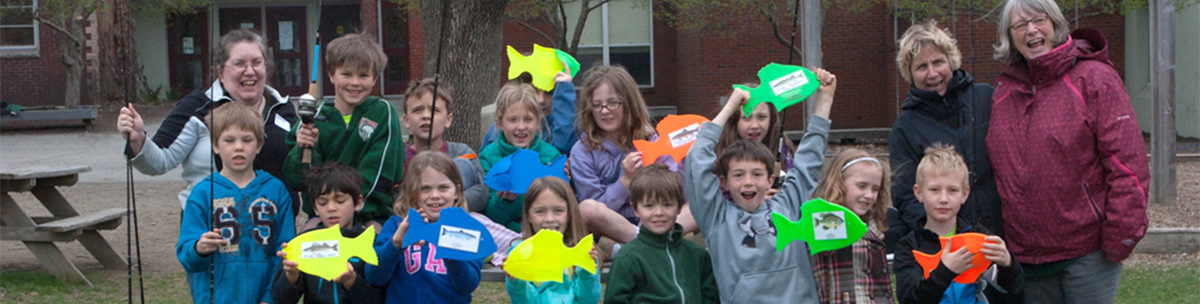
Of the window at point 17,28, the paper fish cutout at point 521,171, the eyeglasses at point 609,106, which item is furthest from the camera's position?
the window at point 17,28

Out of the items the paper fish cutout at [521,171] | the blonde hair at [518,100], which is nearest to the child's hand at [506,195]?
the paper fish cutout at [521,171]

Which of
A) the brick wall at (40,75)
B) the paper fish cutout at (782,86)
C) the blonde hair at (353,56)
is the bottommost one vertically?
the paper fish cutout at (782,86)

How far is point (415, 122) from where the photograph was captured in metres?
4.15

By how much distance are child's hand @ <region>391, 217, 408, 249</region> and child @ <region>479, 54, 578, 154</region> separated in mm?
1130

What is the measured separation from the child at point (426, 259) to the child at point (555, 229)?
196 mm

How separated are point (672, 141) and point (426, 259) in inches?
40.4

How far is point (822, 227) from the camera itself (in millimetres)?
3059

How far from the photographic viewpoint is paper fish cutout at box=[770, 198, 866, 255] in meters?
3.04

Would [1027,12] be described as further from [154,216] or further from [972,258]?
[154,216]

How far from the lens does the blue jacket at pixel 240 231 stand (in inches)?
132

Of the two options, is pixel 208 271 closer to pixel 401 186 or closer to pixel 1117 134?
pixel 401 186

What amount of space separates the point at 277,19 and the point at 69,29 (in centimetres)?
411

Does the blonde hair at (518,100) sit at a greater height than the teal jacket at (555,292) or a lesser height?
greater

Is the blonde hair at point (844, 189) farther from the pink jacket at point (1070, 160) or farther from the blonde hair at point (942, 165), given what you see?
the pink jacket at point (1070, 160)
